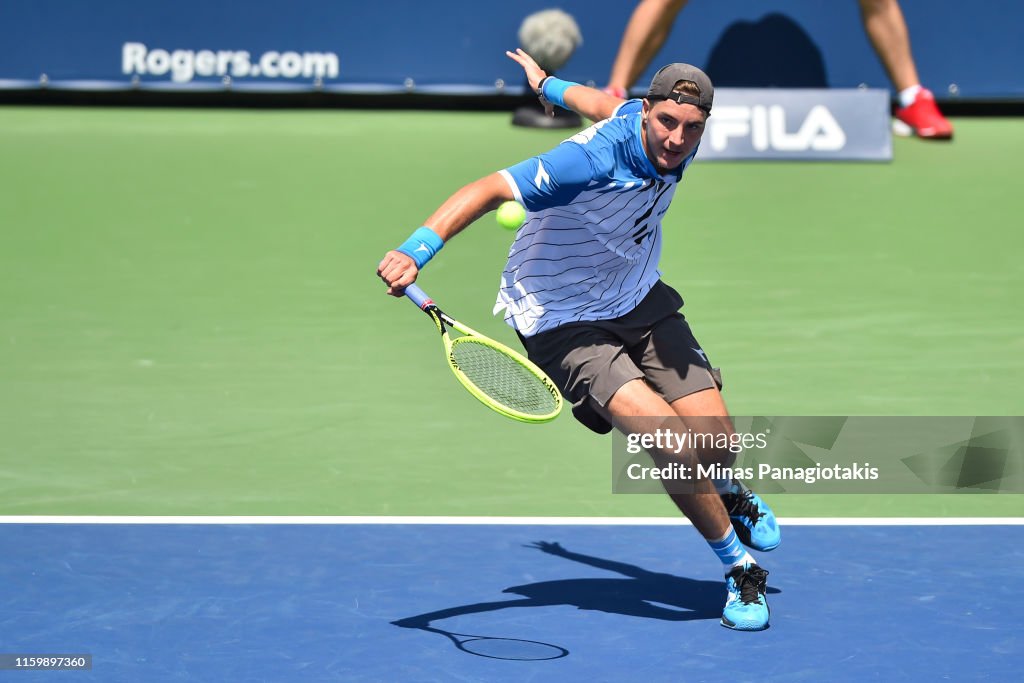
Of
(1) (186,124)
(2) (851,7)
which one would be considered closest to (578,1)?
(2) (851,7)

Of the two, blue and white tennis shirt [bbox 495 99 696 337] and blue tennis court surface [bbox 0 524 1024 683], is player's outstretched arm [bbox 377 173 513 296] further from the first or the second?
blue tennis court surface [bbox 0 524 1024 683]

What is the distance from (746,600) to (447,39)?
866 centimetres

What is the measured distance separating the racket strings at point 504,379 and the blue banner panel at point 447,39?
315 inches

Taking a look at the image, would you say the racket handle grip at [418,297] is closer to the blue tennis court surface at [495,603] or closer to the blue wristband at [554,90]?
the blue tennis court surface at [495,603]

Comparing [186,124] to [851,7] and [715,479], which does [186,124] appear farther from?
[715,479]

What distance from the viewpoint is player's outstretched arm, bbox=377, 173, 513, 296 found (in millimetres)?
5688

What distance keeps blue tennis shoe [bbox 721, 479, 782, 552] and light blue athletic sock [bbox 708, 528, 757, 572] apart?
1.42ft

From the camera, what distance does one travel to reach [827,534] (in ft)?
24.5

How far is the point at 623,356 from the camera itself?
6.53 m

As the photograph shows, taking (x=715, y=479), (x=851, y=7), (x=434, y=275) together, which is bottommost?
(x=715, y=479)

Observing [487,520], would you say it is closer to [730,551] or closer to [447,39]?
[730,551]

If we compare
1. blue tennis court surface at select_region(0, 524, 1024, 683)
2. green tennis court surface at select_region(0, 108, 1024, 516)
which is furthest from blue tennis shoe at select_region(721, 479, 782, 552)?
green tennis court surface at select_region(0, 108, 1024, 516)

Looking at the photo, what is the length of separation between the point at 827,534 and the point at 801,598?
82 cm

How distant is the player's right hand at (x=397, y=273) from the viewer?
18.6ft
